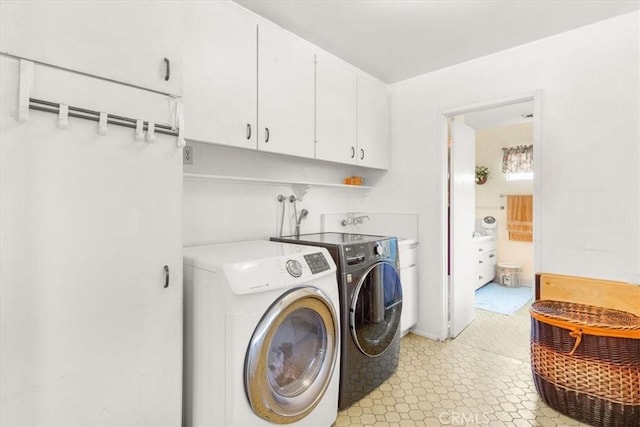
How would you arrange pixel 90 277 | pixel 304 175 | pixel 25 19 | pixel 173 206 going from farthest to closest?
pixel 304 175, pixel 173 206, pixel 90 277, pixel 25 19

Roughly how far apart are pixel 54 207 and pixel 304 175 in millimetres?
1813

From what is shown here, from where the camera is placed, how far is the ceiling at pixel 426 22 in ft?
6.26

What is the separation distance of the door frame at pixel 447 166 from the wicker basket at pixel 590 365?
0.55 meters

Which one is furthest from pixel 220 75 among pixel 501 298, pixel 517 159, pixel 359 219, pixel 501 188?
pixel 501 188

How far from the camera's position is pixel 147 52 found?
4.14 ft

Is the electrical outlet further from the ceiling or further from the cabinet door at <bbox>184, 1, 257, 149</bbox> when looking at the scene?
the ceiling

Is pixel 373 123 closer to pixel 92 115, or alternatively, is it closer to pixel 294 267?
pixel 294 267

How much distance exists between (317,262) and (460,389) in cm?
135

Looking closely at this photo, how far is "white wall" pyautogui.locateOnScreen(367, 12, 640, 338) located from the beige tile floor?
32.6 inches

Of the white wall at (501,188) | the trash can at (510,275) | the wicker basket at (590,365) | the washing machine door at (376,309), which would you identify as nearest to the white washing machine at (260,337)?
the washing machine door at (376,309)

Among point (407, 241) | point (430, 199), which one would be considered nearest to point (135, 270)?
point (407, 241)

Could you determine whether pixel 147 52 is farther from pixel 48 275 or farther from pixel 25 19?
pixel 48 275

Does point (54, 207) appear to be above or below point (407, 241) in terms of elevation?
above

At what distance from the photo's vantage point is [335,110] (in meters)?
2.50
